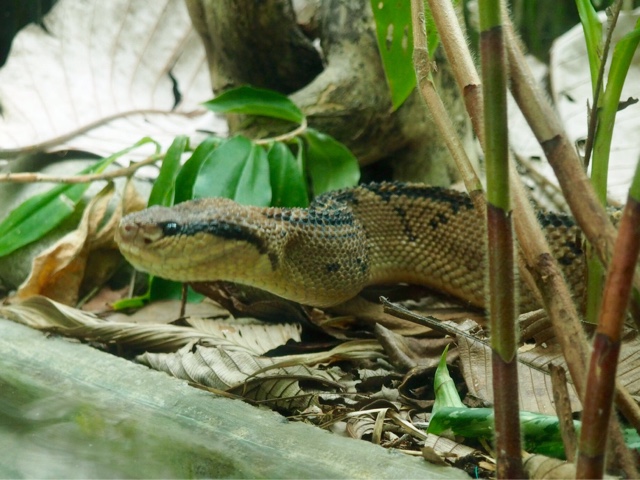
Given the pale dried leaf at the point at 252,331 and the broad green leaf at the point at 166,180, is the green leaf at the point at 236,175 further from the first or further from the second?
the pale dried leaf at the point at 252,331

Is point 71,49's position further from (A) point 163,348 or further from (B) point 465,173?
(B) point 465,173

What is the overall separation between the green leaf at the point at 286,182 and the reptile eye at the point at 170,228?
105 centimetres

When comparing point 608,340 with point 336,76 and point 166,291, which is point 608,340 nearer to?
point 166,291

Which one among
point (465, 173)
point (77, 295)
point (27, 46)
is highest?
point (27, 46)

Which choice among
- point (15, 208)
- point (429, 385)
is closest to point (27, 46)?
point (15, 208)

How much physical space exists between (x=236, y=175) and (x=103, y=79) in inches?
86.6

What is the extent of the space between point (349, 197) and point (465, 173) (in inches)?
79.2

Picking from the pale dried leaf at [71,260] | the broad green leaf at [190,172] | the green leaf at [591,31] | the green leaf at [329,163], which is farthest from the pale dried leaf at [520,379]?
the pale dried leaf at [71,260]

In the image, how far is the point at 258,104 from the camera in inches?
168

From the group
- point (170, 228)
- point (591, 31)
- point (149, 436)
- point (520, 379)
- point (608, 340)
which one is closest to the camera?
point (608, 340)

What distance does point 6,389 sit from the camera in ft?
8.34

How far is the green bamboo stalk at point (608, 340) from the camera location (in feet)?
4.39

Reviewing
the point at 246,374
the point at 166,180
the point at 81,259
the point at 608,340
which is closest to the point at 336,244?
the point at 246,374

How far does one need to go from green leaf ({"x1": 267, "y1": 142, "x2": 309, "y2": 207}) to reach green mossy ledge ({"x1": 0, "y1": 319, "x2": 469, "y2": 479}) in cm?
165
